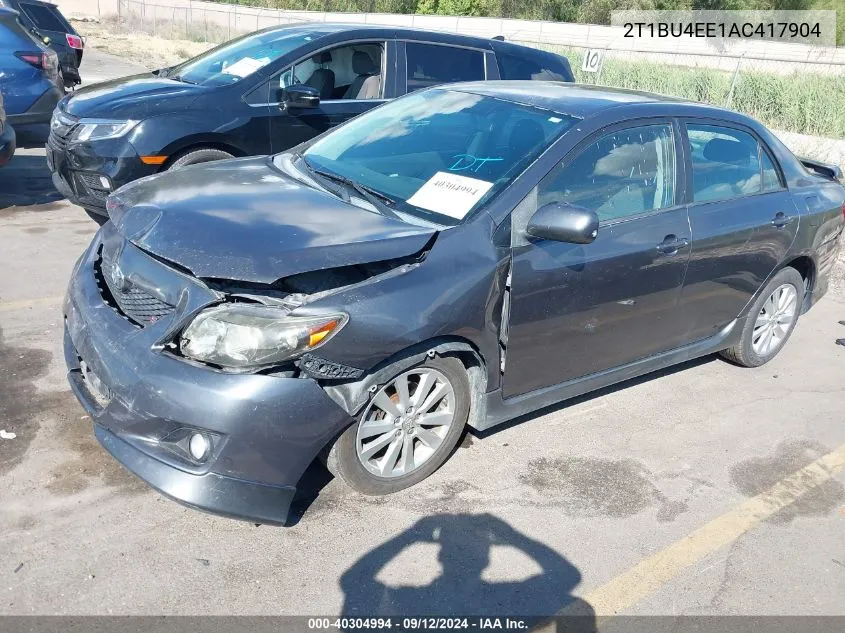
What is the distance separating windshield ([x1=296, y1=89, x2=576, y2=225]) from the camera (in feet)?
12.8

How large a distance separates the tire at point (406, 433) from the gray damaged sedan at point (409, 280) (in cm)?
1

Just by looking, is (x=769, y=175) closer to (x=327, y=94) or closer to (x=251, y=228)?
(x=251, y=228)

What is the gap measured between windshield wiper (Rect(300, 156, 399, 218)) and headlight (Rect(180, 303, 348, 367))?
34.2 inches

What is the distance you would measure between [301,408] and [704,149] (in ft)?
9.61

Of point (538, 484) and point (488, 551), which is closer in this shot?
point (488, 551)

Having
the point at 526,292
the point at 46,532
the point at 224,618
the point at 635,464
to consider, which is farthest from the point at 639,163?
the point at 46,532

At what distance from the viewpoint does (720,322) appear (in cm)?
505

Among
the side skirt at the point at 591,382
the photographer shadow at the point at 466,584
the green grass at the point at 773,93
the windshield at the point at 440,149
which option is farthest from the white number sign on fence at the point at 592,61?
the photographer shadow at the point at 466,584

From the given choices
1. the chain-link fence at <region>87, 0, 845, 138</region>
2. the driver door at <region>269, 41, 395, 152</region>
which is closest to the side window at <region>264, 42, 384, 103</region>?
the driver door at <region>269, 41, 395, 152</region>

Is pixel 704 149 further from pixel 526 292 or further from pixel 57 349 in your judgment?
pixel 57 349

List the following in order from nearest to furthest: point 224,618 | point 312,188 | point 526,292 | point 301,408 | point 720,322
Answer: point 224,618 → point 301,408 → point 526,292 → point 312,188 → point 720,322

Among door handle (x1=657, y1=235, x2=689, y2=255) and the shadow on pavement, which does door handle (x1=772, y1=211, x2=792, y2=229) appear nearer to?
door handle (x1=657, y1=235, x2=689, y2=255)

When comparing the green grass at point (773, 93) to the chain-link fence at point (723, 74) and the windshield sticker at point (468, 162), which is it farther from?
the windshield sticker at point (468, 162)

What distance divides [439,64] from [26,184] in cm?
461
